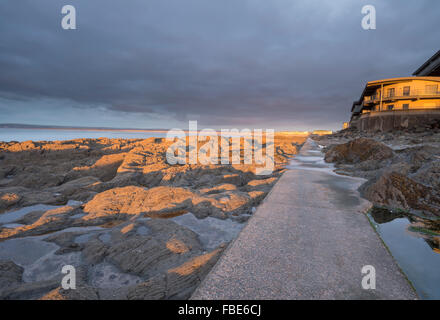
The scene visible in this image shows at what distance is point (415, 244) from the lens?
3.15 m

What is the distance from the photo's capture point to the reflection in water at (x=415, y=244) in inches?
93.1

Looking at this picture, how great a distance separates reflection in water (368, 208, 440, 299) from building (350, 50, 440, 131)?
29759mm

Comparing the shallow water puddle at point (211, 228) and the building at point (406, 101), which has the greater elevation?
the building at point (406, 101)

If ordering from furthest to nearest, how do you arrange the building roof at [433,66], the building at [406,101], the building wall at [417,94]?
the building roof at [433,66]
the building wall at [417,94]
the building at [406,101]

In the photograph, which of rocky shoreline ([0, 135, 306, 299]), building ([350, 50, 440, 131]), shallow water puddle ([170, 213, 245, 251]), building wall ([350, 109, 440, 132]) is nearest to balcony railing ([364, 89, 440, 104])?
building ([350, 50, 440, 131])

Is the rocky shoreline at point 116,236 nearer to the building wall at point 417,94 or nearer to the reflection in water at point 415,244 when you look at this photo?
the reflection in water at point 415,244

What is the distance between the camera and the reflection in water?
2365 mm

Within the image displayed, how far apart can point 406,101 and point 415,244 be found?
38375 mm

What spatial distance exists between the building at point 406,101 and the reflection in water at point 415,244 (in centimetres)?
2976

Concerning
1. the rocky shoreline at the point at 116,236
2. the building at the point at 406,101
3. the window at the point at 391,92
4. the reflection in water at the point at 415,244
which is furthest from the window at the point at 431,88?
the reflection in water at the point at 415,244

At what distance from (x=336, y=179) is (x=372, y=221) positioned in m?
3.60

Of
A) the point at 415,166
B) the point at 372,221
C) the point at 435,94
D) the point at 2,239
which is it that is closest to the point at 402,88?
the point at 435,94

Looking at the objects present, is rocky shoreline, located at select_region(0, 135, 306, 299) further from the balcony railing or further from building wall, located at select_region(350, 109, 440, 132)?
the balcony railing
